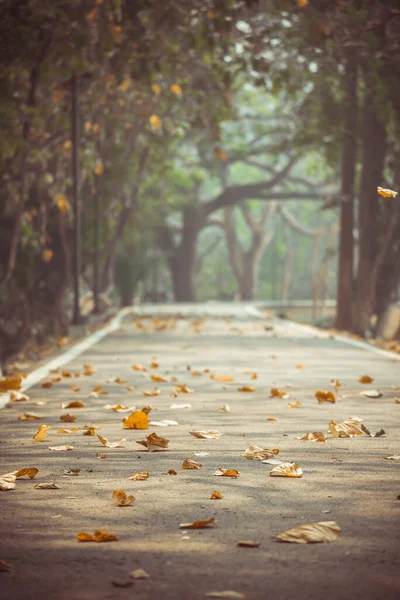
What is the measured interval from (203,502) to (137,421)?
301cm

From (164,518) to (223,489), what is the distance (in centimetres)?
83

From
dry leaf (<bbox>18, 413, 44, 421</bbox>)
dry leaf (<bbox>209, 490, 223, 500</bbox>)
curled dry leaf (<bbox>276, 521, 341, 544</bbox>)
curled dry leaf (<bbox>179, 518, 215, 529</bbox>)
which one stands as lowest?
dry leaf (<bbox>18, 413, 44, 421</bbox>)

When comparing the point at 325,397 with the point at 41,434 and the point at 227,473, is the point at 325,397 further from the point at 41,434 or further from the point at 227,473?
the point at 227,473

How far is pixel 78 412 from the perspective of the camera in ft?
33.8

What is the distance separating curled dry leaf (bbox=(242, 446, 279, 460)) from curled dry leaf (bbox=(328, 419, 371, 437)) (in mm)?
1005

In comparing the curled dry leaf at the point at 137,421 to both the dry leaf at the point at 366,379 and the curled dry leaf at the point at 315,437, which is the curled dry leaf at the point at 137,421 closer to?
the curled dry leaf at the point at 315,437

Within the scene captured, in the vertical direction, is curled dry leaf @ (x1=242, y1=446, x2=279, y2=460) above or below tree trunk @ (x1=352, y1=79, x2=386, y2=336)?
below

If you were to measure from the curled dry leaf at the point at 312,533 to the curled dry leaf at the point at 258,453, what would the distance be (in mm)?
2181

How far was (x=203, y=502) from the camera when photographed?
619 cm

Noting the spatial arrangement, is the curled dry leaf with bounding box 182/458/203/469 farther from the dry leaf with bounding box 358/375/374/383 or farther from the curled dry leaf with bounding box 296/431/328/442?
the dry leaf with bounding box 358/375/374/383

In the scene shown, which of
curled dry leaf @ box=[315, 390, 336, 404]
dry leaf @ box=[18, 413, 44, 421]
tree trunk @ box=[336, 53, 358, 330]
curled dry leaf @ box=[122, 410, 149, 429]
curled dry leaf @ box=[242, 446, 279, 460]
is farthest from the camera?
tree trunk @ box=[336, 53, 358, 330]

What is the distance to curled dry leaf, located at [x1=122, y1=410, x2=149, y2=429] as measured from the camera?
359 inches

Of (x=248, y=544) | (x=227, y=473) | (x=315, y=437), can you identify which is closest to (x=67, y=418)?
(x=315, y=437)

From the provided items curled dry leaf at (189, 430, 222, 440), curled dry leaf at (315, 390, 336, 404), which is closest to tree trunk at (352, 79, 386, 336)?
curled dry leaf at (315, 390, 336, 404)
